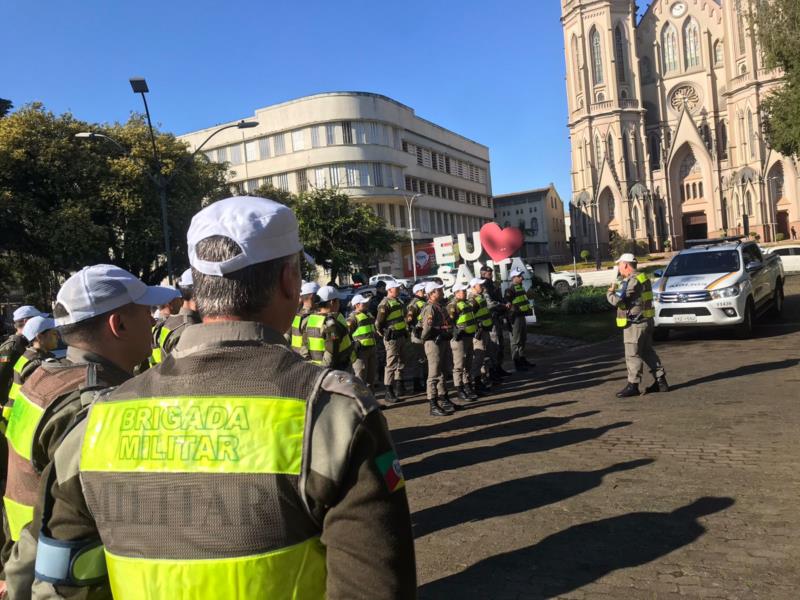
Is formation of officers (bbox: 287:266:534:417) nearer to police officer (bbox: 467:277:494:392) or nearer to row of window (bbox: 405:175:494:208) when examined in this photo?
police officer (bbox: 467:277:494:392)

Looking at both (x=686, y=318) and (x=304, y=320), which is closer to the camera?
(x=304, y=320)

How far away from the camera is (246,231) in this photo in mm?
1545

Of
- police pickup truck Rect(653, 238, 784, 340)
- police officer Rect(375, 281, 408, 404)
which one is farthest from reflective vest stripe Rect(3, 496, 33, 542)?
police pickup truck Rect(653, 238, 784, 340)

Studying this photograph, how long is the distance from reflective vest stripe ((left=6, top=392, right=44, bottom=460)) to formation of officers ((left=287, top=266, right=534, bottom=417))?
5.68 meters

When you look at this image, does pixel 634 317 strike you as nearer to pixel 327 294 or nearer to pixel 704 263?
pixel 327 294

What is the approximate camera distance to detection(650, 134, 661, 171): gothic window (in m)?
72.0

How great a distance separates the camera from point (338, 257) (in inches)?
1350

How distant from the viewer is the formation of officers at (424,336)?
8492mm

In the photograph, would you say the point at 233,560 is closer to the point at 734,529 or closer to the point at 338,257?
the point at 734,529

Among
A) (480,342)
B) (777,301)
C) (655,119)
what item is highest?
(655,119)

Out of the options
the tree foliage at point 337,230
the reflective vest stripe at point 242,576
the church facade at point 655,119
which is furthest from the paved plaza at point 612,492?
the church facade at point 655,119

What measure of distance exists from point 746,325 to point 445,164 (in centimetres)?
5374

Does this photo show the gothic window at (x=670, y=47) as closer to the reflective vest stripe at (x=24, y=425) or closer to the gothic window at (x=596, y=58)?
the gothic window at (x=596, y=58)

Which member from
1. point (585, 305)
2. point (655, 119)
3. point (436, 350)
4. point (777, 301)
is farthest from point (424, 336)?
point (655, 119)
